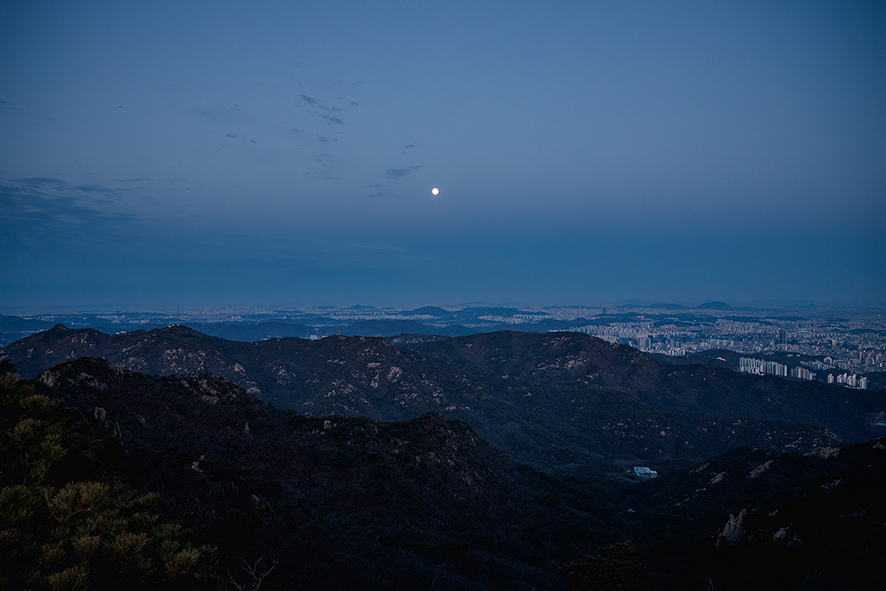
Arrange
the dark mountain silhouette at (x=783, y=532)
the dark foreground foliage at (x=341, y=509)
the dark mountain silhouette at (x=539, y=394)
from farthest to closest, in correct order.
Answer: the dark mountain silhouette at (x=539, y=394)
the dark mountain silhouette at (x=783, y=532)
the dark foreground foliage at (x=341, y=509)

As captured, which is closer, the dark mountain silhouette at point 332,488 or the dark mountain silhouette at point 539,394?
the dark mountain silhouette at point 332,488

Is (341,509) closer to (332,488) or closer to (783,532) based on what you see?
(332,488)

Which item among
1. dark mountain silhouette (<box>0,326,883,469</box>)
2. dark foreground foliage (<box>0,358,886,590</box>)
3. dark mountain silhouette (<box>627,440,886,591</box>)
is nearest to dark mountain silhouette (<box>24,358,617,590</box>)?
dark foreground foliage (<box>0,358,886,590</box>)

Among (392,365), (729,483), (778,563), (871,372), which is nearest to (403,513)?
(778,563)

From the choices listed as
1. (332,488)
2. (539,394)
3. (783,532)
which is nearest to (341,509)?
(332,488)

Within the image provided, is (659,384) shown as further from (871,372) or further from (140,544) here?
(140,544)

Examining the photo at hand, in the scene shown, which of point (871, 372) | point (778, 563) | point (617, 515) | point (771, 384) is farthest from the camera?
point (871, 372)

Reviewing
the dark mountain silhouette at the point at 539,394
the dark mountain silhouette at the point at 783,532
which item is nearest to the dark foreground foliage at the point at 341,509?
the dark mountain silhouette at the point at 783,532

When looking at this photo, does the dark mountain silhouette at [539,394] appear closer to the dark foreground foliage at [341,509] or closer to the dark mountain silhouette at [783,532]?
the dark mountain silhouette at [783,532]

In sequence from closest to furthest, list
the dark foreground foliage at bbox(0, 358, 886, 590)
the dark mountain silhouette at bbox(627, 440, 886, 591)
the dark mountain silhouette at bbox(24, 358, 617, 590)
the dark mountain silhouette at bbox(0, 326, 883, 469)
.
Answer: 1. the dark foreground foliage at bbox(0, 358, 886, 590)
2. the dark mountain silhouette at bbox(24, 358, 617, 590)
3. the dark mountain silhouette at bbox(627, 440, 886, 591)
4. the dark mountain silhouette at bbox(0, 326, 883, 469)

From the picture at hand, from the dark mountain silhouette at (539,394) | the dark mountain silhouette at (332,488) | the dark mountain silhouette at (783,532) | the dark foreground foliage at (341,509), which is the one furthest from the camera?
the dark mountain silhouette at (539,394)

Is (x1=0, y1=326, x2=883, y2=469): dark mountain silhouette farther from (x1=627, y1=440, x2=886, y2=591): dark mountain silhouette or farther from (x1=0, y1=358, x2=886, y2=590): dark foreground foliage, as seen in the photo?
(x1=0, y1=358, x2=886, y2=590): dark foreground foliage
